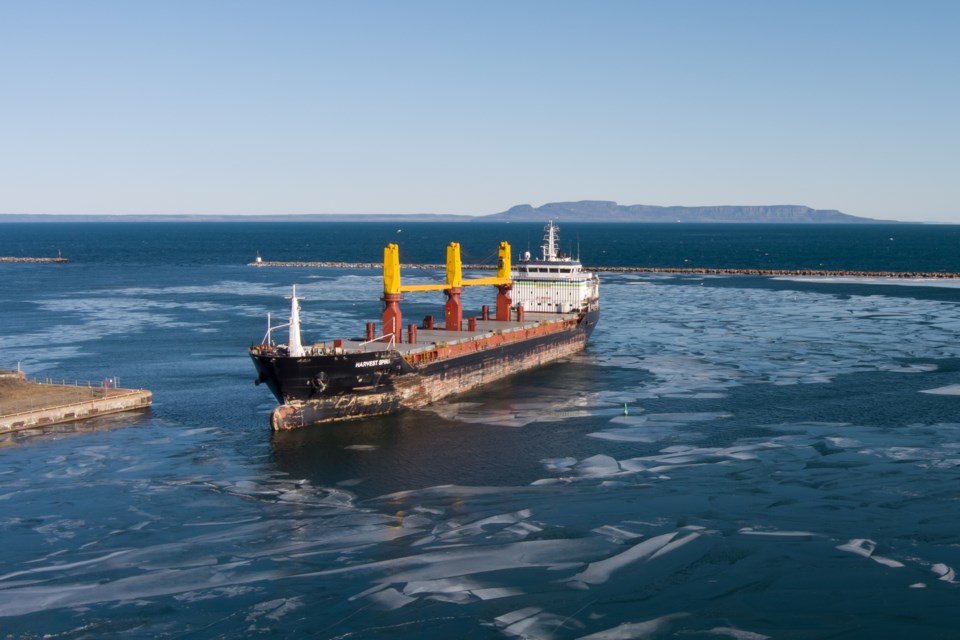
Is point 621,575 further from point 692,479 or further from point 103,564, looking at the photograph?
point 103,564

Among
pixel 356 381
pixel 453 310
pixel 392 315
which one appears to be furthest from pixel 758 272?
pixel 356 381

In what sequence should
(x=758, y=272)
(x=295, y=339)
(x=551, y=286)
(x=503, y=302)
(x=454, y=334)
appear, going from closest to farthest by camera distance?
(x=295, y=339) < (x=454, y=334) < (x=503, y=302) < (x=551, y=286) < (x=758, y=272)

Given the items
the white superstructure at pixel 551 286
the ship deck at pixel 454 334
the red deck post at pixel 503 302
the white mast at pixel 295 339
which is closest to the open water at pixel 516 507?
the white mast at pixel 295 339

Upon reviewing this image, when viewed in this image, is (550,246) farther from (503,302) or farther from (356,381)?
(356,381)

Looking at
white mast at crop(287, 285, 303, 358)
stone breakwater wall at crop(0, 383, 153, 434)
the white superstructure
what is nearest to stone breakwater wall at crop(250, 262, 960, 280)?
the white superstructure

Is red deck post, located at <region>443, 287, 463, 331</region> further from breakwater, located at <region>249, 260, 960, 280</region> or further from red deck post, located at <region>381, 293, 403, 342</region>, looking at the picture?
breakwater, located at <region>249, 260, 960, 280</region>

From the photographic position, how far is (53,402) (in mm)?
42312

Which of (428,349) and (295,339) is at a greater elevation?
(295,339)

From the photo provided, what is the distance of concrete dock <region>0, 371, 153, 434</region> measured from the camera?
4034 centimetres

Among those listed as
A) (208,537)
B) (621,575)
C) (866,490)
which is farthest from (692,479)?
(208,537)

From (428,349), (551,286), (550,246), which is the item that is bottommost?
(428,349)

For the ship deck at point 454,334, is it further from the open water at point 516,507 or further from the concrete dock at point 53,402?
the concrete dock at point 53,402

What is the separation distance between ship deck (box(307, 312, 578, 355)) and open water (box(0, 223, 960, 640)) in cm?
357

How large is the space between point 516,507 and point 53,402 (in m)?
22.8
